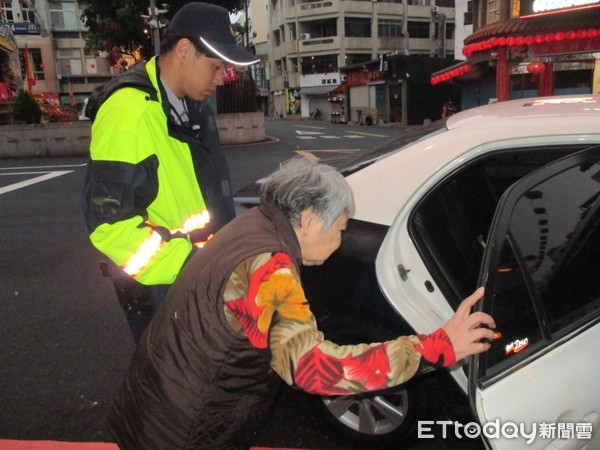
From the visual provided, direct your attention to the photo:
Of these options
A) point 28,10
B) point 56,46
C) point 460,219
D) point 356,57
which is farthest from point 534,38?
point 28,10

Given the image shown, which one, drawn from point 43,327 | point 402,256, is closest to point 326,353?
point 402,256

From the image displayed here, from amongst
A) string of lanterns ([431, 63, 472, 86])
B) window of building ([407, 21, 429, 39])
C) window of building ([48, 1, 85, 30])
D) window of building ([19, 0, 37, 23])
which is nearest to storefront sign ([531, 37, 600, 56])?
string of lanterns ([431, 63, 472, 86])

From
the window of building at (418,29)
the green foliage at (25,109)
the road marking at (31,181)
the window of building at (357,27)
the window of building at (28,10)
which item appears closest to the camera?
the road marking at (31,181)

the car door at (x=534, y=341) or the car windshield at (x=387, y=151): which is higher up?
the car windshield at (x=387, y=151)

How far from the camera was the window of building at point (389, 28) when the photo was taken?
49.3 m

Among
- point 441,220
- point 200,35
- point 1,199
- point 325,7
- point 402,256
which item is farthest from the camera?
point 325,7

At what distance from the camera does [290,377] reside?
3.92 ft

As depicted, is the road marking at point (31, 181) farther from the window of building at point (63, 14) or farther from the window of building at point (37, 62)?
the window of building at point (63, 14)

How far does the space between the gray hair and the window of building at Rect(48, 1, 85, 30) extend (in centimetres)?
4683

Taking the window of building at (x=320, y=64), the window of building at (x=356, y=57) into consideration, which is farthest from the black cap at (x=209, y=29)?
the window of building at (x=356, y=57)

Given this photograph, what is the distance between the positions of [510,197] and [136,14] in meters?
17.7

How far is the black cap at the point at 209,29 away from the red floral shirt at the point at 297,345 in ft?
3.03

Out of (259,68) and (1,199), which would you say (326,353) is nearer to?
(1,199)

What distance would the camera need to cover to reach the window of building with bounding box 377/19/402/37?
4928 centimetres
